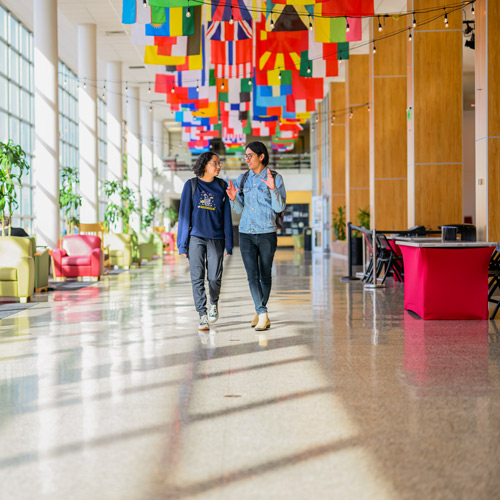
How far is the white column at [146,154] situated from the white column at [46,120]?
54.4 ft

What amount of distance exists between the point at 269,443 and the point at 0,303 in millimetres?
7599

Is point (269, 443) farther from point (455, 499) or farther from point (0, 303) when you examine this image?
point (0, 303)

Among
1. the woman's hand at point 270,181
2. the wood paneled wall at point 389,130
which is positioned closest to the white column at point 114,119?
the wood paneled wall at point 389,130

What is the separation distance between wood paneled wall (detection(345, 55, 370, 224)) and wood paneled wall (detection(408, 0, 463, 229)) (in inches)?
313

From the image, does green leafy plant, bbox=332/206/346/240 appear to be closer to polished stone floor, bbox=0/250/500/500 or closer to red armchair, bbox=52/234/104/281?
red armchair, bbox=52/234/104/281

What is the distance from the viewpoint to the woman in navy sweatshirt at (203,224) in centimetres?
648

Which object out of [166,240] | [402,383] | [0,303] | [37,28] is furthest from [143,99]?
[402,383]

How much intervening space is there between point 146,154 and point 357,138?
14869 mm

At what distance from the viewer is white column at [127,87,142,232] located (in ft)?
91.6

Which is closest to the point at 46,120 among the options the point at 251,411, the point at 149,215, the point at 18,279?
the point at 18,279

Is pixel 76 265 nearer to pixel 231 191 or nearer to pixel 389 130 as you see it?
pixel 389 130

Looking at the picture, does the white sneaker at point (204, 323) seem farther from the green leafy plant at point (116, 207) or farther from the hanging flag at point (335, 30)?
the green leafy plant at point (116, 207)

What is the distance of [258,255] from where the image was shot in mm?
6531

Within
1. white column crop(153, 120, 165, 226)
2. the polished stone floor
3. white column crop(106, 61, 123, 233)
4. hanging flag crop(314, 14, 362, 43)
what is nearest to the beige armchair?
the polished stone floor
